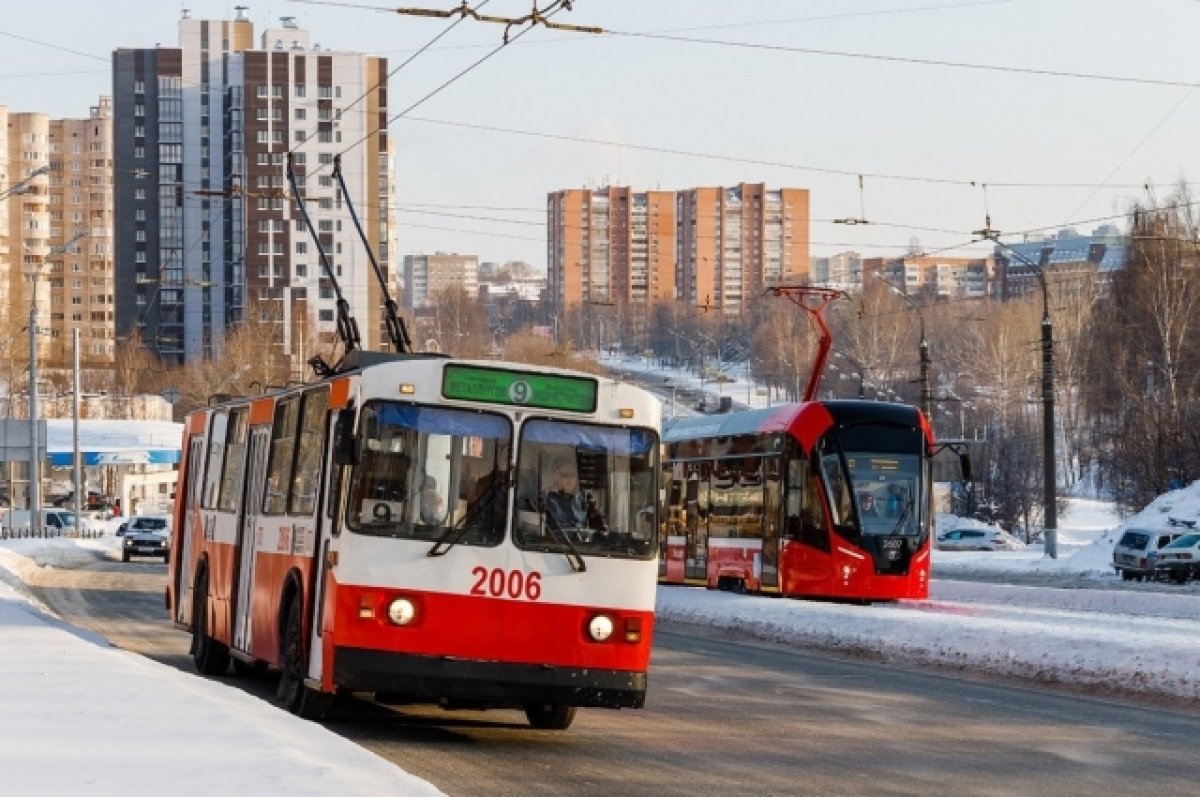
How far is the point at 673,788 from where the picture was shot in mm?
11508

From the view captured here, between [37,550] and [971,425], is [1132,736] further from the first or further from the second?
[971,425]

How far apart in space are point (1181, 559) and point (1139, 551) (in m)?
1.02

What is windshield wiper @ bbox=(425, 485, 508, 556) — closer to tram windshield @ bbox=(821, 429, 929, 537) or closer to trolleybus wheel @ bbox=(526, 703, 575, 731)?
trolleybus wheel @ bbox=(526, 703, 575, 731)

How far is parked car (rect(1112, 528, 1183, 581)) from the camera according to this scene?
50.5m

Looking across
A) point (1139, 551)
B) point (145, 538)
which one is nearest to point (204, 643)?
point (1139, 551)

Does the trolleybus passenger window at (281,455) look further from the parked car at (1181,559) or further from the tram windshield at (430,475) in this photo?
the parked car at (1181,559)

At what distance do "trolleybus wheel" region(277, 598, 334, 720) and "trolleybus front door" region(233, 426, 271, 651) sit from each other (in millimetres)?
1894

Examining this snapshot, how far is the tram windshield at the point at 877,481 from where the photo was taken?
103ft

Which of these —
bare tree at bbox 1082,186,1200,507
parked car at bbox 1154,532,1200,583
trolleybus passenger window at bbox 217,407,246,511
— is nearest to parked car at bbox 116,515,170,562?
parked car at bbox 1154,532,1200,583

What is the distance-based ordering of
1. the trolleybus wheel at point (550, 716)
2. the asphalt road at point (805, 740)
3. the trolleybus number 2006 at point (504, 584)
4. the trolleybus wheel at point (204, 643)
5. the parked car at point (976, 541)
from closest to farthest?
1. the asphalt road at point (805, 740)
2. the trolleybus number 2006 at point (504, 584)
3. the trolleybus wheel at point (550, 716)
4. the trolleybus wheel at point (204, 643)
5. the parked car at point (976, 541)

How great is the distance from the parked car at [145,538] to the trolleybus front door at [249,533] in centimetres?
3986

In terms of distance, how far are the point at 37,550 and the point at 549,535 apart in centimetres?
4527

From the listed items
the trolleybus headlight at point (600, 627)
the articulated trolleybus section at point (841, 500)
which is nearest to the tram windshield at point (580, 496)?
the trolleybus headlight at point (600, 627)

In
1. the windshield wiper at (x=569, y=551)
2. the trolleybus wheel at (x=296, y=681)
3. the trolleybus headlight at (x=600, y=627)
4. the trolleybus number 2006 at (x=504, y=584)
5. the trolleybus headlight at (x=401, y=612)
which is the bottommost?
the trolleybus wheel at (x=296, y=681)
